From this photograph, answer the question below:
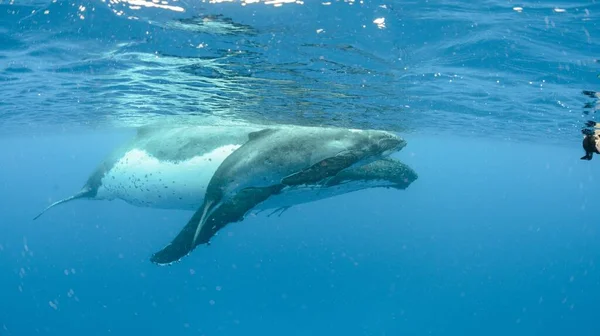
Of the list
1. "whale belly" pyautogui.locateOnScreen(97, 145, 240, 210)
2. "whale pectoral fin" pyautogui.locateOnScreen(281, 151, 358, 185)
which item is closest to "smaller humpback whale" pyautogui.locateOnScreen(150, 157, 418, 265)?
"whale pectoral fin" pyautogui.locateOnScreen(281, 151, 358, 185)

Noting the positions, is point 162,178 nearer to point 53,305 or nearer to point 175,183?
point 175,183

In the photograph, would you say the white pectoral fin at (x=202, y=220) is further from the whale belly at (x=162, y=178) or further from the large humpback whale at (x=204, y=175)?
the whale belly at (x=162, y=178)

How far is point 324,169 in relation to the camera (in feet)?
18.7

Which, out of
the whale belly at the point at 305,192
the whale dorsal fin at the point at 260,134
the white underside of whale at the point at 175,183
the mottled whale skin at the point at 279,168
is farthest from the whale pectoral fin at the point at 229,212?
the whale dorsal fin at the point at 260,134

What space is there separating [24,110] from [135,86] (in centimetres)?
1137

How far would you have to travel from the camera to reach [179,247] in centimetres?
633

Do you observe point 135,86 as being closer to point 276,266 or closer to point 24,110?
point 24,110

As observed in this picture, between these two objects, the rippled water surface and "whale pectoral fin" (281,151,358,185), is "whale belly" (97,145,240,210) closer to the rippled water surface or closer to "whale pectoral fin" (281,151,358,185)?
"whale pectoral fin" (281,151,358,185)

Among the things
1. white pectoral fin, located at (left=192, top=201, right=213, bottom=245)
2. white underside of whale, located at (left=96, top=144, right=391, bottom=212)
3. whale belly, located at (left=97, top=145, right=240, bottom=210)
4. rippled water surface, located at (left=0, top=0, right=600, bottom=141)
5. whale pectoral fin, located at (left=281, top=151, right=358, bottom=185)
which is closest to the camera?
whale pectoral fin, located at (left=281, top=151, right=358, bottom=185)

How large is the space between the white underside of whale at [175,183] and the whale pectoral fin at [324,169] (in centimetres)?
68

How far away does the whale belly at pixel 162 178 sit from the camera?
7695 mm

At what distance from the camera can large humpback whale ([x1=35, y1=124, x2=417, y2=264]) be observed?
6.04 metres

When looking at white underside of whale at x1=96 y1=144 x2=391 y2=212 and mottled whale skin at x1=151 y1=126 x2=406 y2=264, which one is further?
white underside of whale at x1=96 y1=144 x2=391 y2=212

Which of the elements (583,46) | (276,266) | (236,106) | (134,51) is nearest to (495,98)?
(583,46)
